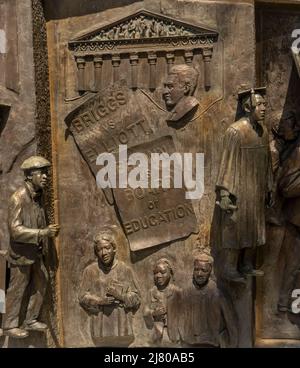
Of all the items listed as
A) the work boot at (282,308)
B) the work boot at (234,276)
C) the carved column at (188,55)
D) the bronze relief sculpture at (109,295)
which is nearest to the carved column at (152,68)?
the carved column at (188,55)

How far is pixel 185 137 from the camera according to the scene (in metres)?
5.93

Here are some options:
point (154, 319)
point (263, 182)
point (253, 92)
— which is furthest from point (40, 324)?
point (253, 92)

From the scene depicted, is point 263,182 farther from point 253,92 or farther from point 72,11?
point 72,11

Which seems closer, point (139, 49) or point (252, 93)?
point (252, 93)

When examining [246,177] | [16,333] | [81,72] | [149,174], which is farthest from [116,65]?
[16,333]

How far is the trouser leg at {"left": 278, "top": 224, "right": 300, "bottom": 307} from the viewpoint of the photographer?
6027 mm

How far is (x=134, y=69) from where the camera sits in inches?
232

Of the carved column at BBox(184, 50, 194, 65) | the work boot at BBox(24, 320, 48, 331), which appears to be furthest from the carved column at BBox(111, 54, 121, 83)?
the work boot at BBox(24, 320, 48, 331)

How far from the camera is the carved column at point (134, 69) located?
5.88 m

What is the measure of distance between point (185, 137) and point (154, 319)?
4.61ft

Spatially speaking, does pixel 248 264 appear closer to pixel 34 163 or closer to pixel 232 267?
pixel 232 267

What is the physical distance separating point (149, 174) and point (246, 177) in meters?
0.75

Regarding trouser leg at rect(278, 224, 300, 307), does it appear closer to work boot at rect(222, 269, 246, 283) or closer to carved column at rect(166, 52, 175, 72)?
work boot at rect(222, 269, 246, 283)

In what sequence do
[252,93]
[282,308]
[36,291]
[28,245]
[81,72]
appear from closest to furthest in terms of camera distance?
[252,93] → [28,245] → [36,291] → [81,72] → [282,308]
